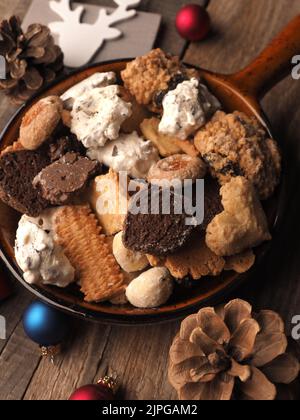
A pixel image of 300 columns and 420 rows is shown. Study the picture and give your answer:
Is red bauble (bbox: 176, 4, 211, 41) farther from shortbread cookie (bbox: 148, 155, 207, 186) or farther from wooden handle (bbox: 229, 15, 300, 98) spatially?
shortbread cookie (bbox: 148, 155, 207, 186)

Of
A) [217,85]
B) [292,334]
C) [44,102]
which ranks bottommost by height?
[292,334]

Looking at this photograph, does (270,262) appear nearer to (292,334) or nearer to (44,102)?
(292,334)

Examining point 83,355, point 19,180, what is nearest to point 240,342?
point 83,355

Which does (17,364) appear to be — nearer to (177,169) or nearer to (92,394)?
A: (92,394)

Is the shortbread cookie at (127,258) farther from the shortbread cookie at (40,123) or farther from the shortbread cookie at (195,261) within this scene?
the shortbread cookie at (40,123)
